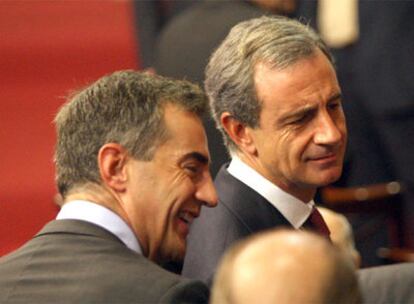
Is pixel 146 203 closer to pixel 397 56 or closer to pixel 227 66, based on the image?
pixel 227 66

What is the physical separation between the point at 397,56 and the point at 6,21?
7.96 ft

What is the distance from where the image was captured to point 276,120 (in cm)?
319

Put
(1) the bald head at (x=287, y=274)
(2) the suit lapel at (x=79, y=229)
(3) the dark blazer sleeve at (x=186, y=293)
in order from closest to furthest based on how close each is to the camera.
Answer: (1) the bald head at (x=287, y=274) → (3) the dark blazer sleeve at (x=186, y=293) → (2) the suit lapel at (x=79, y=229)

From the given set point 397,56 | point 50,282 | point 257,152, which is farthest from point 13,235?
point 50,282

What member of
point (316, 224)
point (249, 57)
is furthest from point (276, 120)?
point (316, 224)

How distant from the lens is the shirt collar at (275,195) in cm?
317

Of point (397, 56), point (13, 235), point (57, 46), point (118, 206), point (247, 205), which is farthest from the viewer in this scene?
Result: point (57, 46)

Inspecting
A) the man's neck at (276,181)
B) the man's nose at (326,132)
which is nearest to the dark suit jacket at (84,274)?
the man's neck at (276,181)

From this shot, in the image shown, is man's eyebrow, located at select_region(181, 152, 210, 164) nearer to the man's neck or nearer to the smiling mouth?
the smiling mouth

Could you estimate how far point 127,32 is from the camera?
6.49 m

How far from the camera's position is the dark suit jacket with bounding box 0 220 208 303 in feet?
8.66

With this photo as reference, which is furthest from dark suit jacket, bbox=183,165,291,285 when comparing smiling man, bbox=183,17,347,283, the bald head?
the bald head

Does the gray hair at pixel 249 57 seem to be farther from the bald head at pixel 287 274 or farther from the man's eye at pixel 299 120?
the bald head at pixel 287 274

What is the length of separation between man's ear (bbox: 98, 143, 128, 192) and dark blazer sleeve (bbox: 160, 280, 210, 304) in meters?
0.30
